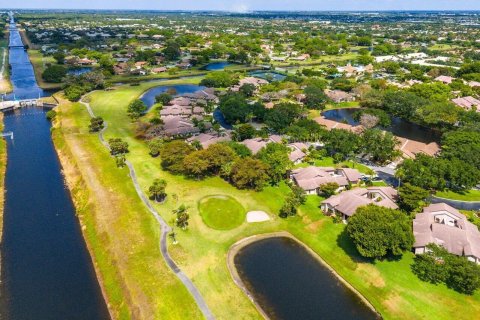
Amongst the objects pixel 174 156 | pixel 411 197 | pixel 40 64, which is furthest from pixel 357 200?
pixel 40 64

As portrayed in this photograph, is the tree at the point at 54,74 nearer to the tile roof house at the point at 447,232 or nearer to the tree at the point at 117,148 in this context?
the tree at the point at 117,148

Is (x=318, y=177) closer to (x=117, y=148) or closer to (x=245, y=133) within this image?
(x=245, y=133)

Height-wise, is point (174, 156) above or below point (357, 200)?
above

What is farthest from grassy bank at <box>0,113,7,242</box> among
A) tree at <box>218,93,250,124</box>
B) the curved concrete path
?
tree at <box>218,93,250,124</box>

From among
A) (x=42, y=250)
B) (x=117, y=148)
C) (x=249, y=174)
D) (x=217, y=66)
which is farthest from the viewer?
(x=217, y=66)

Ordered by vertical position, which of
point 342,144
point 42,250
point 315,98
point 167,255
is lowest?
point 42,250

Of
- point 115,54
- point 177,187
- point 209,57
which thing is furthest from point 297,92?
point 115,54

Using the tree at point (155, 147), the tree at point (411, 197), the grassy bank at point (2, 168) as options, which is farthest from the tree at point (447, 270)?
the grassy bank at point (2, 168)
